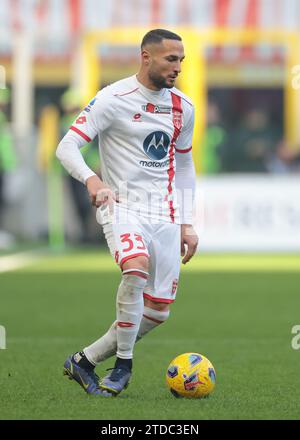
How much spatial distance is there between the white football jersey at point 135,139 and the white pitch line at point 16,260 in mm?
9540

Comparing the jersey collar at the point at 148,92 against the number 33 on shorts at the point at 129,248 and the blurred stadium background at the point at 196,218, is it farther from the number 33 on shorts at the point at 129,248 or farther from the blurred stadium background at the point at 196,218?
the blurred stadium background at the point at 196,218

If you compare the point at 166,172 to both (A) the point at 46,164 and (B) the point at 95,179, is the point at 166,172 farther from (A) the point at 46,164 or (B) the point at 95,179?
(A) the point at 46,164

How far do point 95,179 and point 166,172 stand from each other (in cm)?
65

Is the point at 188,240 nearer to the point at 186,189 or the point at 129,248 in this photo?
the point at 186,189

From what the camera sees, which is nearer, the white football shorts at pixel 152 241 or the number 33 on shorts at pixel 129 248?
the number 33 on shorts at pixel 129 248

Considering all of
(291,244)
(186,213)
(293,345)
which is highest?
(186,213)

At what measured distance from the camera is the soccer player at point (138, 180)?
25.1ft

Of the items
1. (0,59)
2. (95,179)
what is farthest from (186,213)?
(0,59)

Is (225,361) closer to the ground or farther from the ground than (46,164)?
farther from the ground

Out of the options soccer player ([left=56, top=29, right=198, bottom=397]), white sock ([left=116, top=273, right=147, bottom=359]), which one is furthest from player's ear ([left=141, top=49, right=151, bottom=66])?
white sock ([left=116, top=273, right=147, bottom=359])

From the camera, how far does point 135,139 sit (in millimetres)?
7824

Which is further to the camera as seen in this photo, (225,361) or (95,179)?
(225,361)

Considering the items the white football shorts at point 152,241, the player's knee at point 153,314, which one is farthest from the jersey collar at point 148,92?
the player's knee at point 153,314

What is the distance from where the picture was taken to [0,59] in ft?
105
